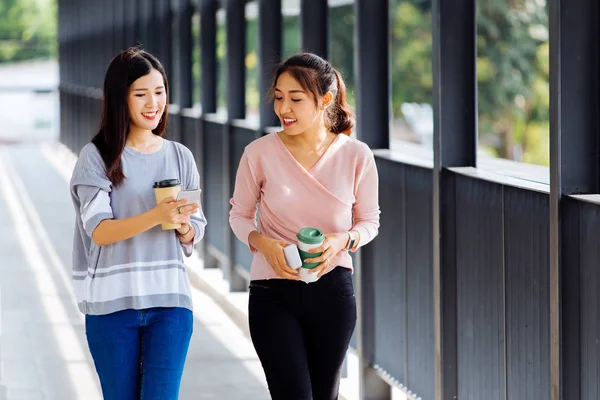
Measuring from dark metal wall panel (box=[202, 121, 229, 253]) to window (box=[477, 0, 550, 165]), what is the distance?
2543cm

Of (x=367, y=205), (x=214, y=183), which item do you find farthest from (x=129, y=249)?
(x=214, y=183)

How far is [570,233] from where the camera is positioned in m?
3.40

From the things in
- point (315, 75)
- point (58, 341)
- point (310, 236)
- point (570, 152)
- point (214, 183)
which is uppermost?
point (315, 75)

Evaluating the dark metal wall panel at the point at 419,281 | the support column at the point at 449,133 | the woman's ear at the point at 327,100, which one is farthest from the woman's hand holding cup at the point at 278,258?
the dark metal wall panel at the point at 419,281

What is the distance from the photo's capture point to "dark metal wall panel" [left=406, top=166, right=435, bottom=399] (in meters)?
4.83

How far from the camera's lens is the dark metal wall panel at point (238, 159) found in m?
8.59

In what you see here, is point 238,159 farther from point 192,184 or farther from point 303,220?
point 303,220

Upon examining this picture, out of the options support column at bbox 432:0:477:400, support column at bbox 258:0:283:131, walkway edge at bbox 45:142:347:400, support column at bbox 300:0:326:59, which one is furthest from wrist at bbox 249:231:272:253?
support column at bbox 258:0:283:131

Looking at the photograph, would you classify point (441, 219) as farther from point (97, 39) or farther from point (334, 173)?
point (97, 39)

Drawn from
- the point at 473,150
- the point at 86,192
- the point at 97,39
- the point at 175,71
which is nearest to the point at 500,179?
the point at 473,150

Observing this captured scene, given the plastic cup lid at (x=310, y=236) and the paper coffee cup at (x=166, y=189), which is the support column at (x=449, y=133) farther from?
the paper coffee cup at (x=166, y=189)

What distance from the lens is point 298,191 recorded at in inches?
138

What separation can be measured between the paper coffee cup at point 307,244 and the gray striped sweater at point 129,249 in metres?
0.43

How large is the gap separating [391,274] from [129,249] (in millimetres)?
2070
